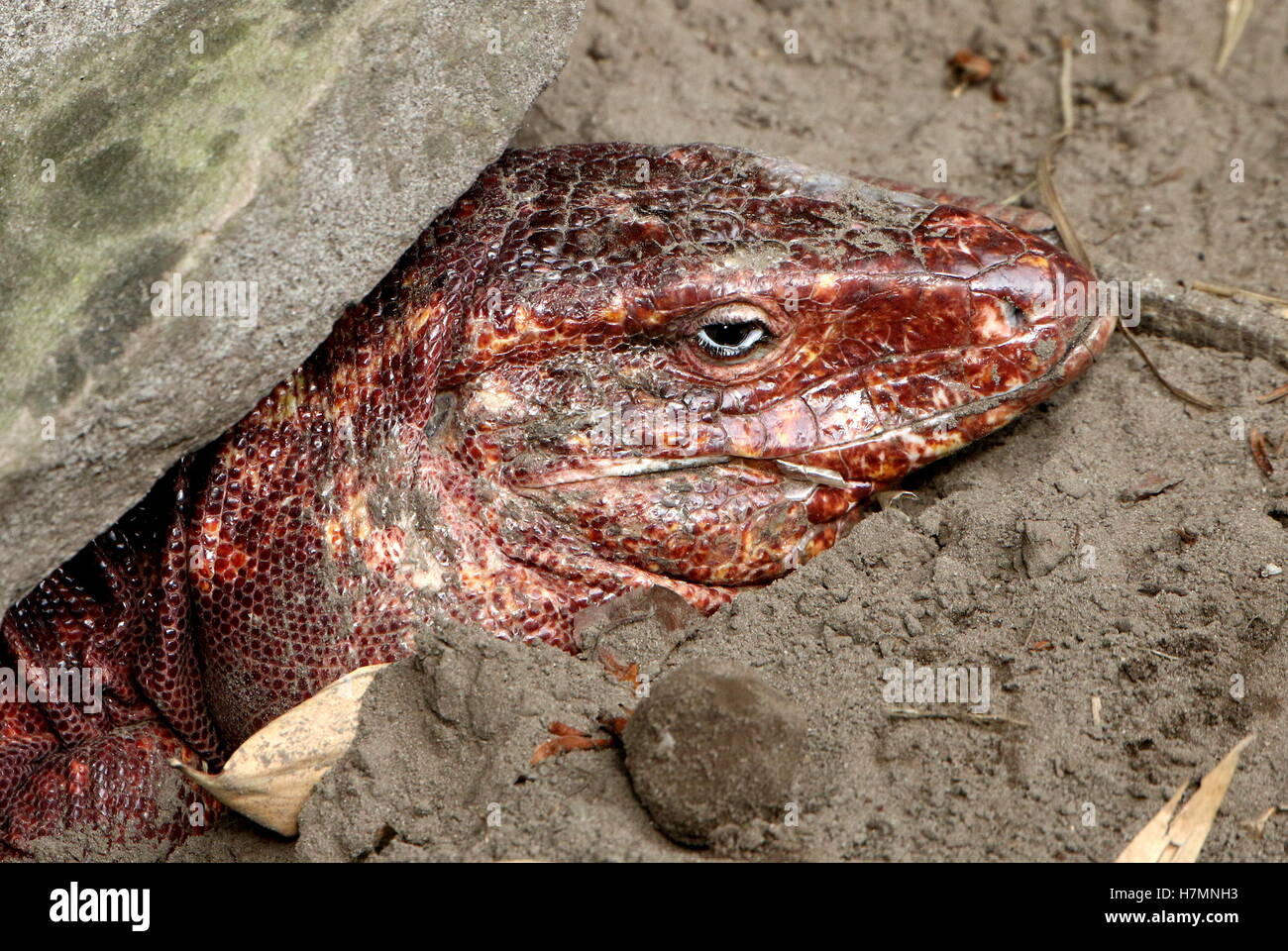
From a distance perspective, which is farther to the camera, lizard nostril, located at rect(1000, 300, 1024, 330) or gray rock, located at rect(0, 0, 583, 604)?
lizard nostril, located at rect(1000, 300, 1024, 330)

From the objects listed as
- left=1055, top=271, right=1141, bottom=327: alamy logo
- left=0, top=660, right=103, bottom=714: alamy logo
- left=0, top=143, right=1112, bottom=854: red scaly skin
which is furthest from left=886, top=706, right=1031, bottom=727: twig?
left=0, top=660, right=103, bottom=714: alamy logo

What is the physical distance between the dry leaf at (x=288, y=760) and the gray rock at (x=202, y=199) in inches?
23.5

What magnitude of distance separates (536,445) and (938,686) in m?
1.09

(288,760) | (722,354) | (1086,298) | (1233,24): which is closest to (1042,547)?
(1086,298)

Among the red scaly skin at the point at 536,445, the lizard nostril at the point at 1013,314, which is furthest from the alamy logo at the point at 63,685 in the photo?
the lizard nostril at the point at 1013,314

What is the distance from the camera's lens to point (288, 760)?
9.53ft

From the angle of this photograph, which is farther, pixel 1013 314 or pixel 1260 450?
pixel 1260 450

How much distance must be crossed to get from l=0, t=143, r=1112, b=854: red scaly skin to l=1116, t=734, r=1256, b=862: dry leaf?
1.10 m

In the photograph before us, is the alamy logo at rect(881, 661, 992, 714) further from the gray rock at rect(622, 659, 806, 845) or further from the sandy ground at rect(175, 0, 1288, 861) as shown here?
the gray rock at rect(622, 659, 806, 845)

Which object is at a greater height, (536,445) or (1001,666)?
(536,445)

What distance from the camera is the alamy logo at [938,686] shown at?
109 inches

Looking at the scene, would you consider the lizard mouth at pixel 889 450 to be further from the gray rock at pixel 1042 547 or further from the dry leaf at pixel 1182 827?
the dry leaf at pixel 1182 827

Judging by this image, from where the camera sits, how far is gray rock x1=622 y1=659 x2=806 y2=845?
2438 mm

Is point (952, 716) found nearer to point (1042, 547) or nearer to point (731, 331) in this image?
point (1042, 547)
